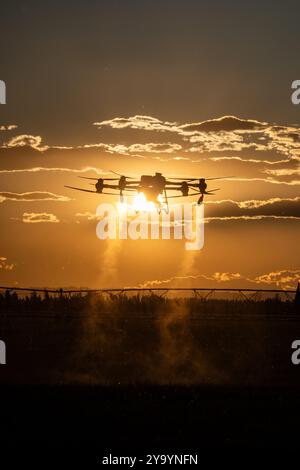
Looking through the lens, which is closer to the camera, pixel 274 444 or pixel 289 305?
pixel 274 444

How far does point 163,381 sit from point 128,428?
44.5 feet

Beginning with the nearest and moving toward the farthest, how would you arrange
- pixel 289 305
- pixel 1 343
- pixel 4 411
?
→ pixel 4 411 < pixel 1 343 < pixel 289 305

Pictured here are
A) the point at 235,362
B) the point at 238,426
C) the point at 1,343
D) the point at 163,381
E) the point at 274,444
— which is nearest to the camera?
the point at 274,444

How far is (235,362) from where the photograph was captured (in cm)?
6156

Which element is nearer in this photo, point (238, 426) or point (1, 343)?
point (238, 426)

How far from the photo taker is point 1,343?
216ft

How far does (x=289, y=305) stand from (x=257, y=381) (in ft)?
212

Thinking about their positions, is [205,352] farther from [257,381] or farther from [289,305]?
[289,305]

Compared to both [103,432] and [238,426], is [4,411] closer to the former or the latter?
[103,432]

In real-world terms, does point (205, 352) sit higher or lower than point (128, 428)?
higher
